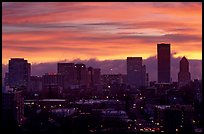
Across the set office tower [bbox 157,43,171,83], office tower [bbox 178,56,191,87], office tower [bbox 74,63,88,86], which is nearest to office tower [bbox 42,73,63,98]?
office tower [bbox 74,63,88,86]

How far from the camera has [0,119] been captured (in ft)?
6.28

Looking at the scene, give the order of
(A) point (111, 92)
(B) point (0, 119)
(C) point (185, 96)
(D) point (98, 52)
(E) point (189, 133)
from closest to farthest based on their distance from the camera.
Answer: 1. (B) point (0, 119)
2. (E) point (189, 133)
3. (D) point (98, 52)
4. (C) point (185, 96)
5. (A) point (111, 92)

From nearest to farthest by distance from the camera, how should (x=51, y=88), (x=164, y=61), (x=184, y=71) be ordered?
(x=164, y=61) → (x=184, y=71) → (x=51, y=88)

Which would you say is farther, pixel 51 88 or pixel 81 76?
pixel 81 76

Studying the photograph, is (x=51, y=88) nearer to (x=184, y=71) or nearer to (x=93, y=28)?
(x=184, y=71)

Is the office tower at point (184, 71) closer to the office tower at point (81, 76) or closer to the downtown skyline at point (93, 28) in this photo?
the downtown skyline at point (93, 28)

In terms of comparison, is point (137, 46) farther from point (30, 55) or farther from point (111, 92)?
point (111, 92)

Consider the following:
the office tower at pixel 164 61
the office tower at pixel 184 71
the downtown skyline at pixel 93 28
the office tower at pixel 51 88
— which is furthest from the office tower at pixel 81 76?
the downtown skyline at pixel 93 28

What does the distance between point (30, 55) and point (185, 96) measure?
6.38 meters

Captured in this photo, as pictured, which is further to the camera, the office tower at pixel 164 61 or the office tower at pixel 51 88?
the office tower at pixel 51 88

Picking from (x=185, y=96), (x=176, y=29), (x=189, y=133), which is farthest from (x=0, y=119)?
(x=185, y=96)

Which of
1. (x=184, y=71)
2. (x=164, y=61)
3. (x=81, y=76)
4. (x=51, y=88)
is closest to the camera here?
(x=164, y=61)

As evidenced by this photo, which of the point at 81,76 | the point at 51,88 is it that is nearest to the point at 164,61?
the point at 51,88

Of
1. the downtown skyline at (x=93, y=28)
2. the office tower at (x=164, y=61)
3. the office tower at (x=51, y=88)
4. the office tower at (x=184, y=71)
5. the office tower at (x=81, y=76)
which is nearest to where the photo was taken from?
the downtown skyline at (x=93, y=28)
